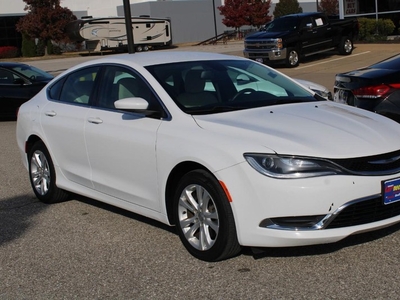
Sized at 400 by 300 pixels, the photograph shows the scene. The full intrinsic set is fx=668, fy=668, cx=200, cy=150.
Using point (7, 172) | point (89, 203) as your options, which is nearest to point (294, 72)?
point (7, 172)

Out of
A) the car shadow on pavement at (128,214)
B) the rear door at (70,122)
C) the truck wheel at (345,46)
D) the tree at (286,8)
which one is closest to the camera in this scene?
the car shadow on pavement at (128,214)

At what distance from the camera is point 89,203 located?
7.25 metres

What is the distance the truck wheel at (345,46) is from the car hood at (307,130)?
69.9 feet

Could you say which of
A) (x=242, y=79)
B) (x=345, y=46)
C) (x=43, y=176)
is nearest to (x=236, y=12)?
(x=345, y=46)

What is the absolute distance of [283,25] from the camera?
81.9ft

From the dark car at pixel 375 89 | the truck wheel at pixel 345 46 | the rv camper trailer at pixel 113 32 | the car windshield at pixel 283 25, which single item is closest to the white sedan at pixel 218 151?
the dark car at pixel 375 89

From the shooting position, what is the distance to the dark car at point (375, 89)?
8.02m

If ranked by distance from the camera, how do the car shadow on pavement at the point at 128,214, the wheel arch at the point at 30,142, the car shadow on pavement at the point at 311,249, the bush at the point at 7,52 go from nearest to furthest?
the car shadow on pavement at the point at 311,249, the car shadow on pavement at the point at 128,214, the wheel arch at the point at 30,142, the bush at the point at 7,52

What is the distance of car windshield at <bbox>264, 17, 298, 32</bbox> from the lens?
24.6 m

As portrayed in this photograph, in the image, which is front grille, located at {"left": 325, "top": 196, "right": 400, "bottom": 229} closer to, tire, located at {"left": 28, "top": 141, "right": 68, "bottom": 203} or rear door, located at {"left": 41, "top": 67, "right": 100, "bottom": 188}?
rear door, located at {"left": 41, "top": 67, "right": 100, "bottom": 188}

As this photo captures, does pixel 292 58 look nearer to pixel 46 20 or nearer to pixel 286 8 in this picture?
pixel 46 20

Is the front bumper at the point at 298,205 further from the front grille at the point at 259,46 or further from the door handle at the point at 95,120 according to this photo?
the front grille at the point at 259,46

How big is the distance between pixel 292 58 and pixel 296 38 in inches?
29.1

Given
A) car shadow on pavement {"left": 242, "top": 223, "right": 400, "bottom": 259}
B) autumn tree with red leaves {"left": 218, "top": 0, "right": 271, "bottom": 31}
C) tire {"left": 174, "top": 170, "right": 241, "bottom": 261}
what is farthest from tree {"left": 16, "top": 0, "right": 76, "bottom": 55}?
car shadow on pavement {"left": 242, "top": 223, "right": 400, "bottom": 259}
